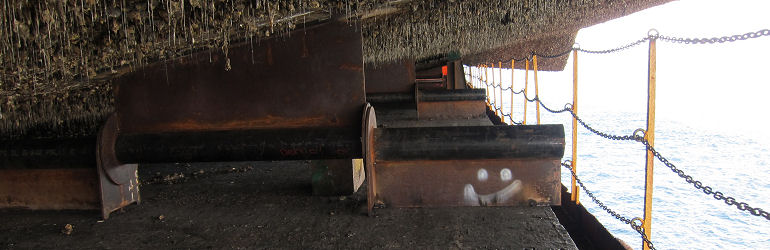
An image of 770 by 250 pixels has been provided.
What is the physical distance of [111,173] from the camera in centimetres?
361

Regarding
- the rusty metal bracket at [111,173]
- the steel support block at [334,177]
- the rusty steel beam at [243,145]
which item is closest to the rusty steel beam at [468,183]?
the rusty steel beam at [243,145]

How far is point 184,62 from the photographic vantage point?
3555 mm

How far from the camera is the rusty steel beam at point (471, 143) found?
11.0 ft

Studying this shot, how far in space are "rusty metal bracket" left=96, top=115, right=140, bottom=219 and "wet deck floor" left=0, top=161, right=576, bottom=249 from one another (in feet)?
0.35

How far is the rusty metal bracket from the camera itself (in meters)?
3.51

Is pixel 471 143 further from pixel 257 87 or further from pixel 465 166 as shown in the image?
pixel 257 87

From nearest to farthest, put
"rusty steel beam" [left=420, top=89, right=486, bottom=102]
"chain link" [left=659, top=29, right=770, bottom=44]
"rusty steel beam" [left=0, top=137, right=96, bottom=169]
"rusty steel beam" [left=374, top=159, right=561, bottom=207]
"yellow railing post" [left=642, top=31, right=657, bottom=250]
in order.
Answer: "chain link" [left=659, top=29, right=770, bottom=44] < "yellow railing post" [left=642, top=31, right=657, bottom=250] < "rusty steel beam" [left=374, top=159, right=561, bottom=207] < "rusty steel beam" [left=0, top=137, right=96, bottom=169] < "rusty steel beam" [left=420, top=89, right=486, bottom=102]

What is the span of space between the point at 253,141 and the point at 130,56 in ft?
3.28

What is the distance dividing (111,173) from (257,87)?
1.38 metres

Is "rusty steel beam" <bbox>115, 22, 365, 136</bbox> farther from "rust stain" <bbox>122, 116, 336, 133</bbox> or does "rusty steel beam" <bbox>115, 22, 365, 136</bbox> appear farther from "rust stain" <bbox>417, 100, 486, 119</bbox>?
"rust stain" <bbox>417, 100, 486, 119</bbox>

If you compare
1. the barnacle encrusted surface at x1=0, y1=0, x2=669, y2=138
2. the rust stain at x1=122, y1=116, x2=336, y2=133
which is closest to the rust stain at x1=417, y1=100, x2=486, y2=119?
the barnacle encrusted surface at x1=0, y1=0, x2=669, y2=138

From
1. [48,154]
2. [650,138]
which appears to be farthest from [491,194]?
[48,154]

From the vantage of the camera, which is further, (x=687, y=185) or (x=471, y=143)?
(x=687, y=185)

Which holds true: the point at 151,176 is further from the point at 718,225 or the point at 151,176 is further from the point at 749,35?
the point at 718,225
